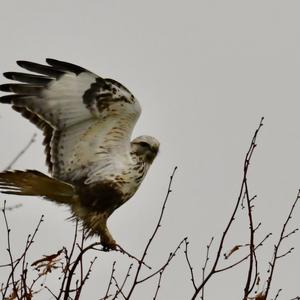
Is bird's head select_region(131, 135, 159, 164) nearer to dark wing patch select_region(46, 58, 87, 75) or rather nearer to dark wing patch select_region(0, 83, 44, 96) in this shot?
dark wing patch select_region(46, 58, 87, 75)

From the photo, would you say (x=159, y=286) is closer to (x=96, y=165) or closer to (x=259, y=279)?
(x=259, y=279)

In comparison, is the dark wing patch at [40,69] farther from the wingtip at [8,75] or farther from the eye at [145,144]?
the eye at [145,144]

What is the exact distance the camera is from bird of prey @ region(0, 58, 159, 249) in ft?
25.6

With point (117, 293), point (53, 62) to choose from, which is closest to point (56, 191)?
point (53, 62)

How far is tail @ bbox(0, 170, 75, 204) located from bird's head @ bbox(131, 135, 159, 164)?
0.67 m

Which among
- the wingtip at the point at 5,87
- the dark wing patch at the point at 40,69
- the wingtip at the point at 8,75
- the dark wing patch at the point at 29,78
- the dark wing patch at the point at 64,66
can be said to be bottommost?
the wingtip at the point at 5,87

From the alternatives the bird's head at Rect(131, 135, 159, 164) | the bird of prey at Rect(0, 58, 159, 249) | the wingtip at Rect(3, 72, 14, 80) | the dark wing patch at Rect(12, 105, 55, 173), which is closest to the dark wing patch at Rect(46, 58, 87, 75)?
the bird of prey at Rect(0, 58, 159, 249)

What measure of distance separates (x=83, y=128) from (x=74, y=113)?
0.14 m

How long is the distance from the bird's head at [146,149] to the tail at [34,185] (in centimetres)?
67

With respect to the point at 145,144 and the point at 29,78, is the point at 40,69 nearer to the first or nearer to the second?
the point at 29,78

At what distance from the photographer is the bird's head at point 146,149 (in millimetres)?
8000

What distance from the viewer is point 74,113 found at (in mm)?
7832

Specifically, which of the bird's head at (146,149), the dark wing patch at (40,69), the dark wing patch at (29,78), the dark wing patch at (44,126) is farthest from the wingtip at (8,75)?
the bird's head at (146,149)

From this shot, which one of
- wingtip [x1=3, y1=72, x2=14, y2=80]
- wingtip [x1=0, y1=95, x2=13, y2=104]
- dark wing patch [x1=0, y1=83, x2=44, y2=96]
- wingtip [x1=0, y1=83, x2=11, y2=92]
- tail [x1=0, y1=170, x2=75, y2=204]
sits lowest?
tail [x1=0, y1=170, x2=75, y2=204]
